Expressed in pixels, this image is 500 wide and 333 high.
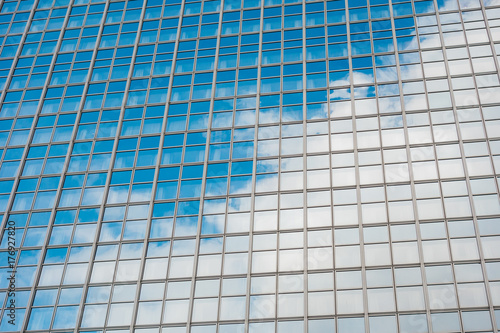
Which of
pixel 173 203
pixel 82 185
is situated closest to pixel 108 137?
pixel 82 185

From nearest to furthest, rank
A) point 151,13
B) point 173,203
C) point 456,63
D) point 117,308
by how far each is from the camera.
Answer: point 117,308, point 173,203, point 456,63, point 151,13

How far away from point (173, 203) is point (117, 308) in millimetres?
7450

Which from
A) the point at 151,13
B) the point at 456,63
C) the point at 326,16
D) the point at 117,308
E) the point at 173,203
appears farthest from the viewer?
the point at 151,13

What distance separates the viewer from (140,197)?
41.3 m

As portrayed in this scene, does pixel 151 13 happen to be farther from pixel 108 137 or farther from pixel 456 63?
pixel 456 63

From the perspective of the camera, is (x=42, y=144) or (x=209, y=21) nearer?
(x=42, y=144)

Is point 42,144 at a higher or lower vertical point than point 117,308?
higher

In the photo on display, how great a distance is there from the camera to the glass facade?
35.7 metres

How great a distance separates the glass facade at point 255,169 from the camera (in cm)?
3569

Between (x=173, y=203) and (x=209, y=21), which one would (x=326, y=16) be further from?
(x=173, y=203)

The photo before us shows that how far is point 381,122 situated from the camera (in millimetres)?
42156

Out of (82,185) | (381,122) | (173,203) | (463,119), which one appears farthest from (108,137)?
(463,119)

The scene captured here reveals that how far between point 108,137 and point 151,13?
13.5m

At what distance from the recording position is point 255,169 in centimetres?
4119
